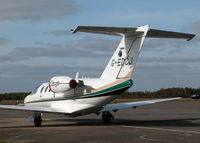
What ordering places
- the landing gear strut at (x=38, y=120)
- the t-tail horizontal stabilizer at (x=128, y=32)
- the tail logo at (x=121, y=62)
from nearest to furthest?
the t-tail horizontal stabilizer at (x=128, y=32), the tail logo at (x=121, y=62), the landing gear strut at (x=38, y=120)

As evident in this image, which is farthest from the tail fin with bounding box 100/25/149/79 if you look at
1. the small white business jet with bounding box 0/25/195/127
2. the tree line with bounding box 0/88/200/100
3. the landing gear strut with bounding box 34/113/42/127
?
the tree line with bounding box 0/88/200/100

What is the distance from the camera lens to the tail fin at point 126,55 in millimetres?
21406

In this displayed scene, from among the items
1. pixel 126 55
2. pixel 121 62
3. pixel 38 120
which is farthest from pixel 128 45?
pixel 38 120

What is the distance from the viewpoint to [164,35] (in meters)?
21.5

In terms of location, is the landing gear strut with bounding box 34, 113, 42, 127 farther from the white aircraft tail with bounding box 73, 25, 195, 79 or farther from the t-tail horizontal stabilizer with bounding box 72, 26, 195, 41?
the t-tail horizontal stabilizer with bounding box 72, 26, 195, 41

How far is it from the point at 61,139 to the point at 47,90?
10.6 m

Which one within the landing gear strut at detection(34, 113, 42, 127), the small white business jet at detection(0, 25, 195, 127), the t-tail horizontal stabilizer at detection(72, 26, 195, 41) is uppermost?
the t-tail horizontal stabilizer at detection(72, 26, 195, 41)

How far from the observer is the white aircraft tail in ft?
69.0

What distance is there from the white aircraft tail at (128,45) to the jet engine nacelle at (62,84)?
2.14 metres

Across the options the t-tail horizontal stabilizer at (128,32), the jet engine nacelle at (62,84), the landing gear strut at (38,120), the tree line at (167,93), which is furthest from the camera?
the tree line at (167,93)

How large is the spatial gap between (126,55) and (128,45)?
57 centimetres

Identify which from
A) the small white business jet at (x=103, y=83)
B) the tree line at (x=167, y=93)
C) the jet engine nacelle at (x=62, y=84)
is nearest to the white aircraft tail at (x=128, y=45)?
the small white business jet at (x=103, y=83)

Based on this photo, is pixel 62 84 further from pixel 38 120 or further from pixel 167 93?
pixel 167 93

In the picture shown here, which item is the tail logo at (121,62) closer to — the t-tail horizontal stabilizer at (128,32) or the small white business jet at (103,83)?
the small white business jet at (103,83)
